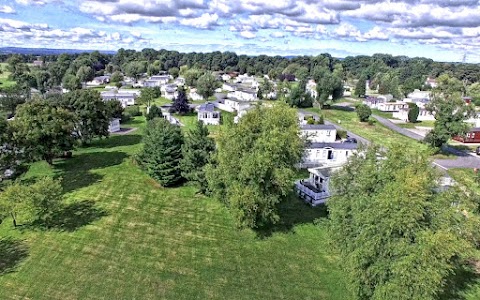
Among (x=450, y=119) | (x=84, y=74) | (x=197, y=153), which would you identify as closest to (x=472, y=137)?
(x=450, y=119)

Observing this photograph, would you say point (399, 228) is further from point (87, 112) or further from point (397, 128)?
point (397, 128)

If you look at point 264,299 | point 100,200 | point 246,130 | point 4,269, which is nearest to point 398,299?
point 264,299

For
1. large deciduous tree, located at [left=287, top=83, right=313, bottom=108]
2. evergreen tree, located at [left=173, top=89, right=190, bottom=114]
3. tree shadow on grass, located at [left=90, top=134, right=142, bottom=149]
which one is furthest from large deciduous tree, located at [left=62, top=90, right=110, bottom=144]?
large deciduous tree, located at [left=287, top=83, right=313, bottom=108]

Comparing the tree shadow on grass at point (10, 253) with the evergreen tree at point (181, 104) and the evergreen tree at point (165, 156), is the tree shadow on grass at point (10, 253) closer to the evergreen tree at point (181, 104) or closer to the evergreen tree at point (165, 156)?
the evergreen tree at point (165, 156)

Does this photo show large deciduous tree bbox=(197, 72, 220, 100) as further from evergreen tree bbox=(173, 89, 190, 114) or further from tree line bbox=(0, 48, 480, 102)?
tree line bbox=(0, 48, 480, 102)

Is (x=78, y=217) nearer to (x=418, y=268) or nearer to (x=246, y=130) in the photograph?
(x=246, y=130)
